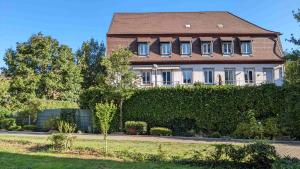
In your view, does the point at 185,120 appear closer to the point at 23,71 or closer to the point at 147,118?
the point at 147,118

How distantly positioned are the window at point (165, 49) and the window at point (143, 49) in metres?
1.65

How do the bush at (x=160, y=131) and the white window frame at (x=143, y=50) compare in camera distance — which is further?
the white window frame at (x=143, y=50)

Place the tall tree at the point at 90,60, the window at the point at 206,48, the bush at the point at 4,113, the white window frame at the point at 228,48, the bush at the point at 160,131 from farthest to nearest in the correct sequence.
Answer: the tall tree at the point at 90,60 → the white window frame at the point at 228,48 → the window at the point at 206,48 → the bush at the point at 4,113 → the bush at the point at 160,131

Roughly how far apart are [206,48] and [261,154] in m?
30.7

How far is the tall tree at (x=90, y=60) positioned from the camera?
179 ft

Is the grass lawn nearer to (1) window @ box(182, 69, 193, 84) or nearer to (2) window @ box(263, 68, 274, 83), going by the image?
(1) window @ box(182, 69, 193, 84)

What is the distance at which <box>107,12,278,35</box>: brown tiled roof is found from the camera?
44.1 m

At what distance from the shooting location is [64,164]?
13430 millimetres

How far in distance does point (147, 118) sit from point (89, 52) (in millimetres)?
28783

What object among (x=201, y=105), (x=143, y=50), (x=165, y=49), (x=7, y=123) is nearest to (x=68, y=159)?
(x=201, y=105)

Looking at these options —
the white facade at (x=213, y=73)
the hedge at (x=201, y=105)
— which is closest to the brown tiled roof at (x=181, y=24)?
the white facade at (x=213, y=73)

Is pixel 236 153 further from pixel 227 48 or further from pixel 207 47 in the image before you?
pixel 227 48

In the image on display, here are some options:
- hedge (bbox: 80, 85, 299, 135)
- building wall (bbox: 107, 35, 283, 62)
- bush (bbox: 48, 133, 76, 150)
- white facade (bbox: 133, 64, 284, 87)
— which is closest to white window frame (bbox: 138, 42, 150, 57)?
building wall (bbox: 107, 35, 283, 62)

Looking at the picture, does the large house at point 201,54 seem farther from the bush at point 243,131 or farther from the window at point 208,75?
the bush at point 243,131
